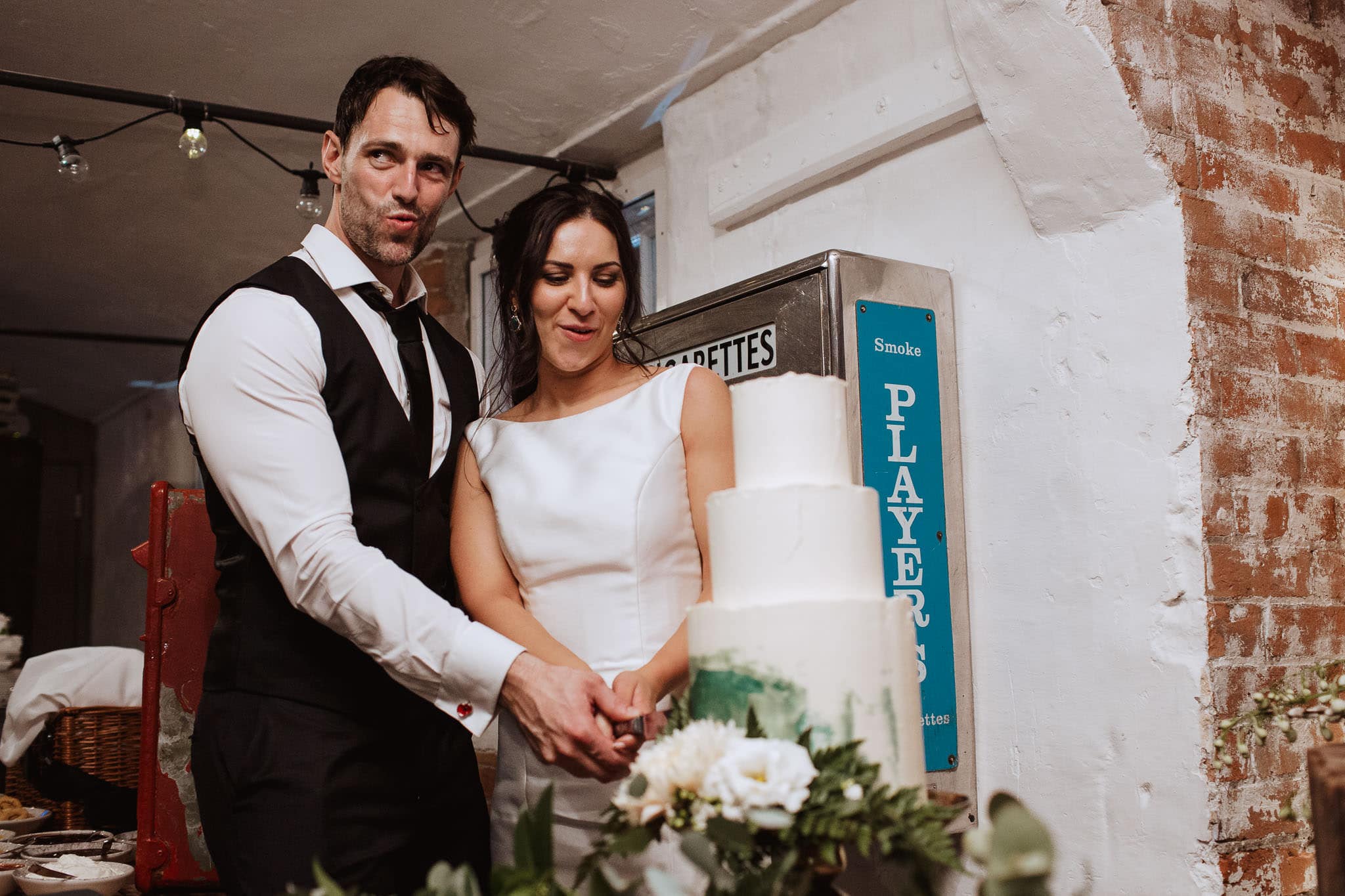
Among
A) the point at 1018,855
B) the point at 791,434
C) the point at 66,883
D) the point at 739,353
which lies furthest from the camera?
the point at 739,353

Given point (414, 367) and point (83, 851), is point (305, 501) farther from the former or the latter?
point (83, 851)

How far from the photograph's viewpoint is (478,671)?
140 cm

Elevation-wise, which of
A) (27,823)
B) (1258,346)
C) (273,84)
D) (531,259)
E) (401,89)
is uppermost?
(273,84)

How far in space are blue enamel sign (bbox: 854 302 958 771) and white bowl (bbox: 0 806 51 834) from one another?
2.50m

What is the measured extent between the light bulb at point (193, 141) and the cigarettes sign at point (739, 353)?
1584mm

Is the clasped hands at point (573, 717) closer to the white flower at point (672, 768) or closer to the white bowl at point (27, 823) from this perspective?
the white flower at point (672, 768)

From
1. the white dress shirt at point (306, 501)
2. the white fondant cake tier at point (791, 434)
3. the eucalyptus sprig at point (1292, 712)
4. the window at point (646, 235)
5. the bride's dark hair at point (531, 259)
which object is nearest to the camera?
the white fondant cake tier at point (791, 434)

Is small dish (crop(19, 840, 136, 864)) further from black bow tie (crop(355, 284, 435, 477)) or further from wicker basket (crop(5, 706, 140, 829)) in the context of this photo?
black bow tie (crop(355, 284, 435, 477))

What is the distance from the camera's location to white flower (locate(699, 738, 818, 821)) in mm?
906

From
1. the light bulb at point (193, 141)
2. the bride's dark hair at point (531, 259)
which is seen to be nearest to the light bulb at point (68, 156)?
the light bulb at point (193, 141)

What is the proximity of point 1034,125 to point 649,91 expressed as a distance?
1.49 m

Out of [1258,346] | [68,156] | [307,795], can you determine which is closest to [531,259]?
[307,795]

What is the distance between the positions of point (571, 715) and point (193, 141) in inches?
102

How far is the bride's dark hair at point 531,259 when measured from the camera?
181cm
